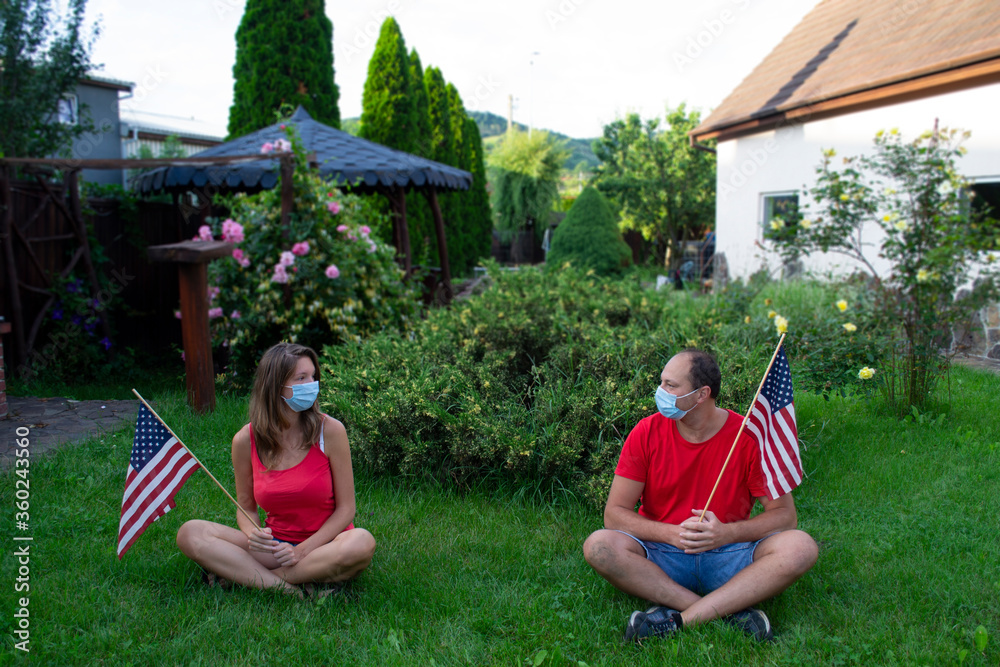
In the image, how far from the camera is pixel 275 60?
13.0 meters

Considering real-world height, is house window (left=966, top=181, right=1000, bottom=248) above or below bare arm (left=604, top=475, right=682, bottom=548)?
above

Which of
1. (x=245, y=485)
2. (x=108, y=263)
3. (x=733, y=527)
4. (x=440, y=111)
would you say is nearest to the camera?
(x=733, y=527)

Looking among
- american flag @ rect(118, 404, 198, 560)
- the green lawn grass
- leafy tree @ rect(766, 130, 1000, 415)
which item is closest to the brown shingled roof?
leafy tree @ rect(766, 130, 1000, 415)

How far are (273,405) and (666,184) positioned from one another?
18.9 m

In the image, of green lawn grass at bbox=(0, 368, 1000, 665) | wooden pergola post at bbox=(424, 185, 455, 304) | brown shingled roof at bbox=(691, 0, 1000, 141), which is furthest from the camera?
wooden pergola post at bbox=(424, 185, 455, 304)

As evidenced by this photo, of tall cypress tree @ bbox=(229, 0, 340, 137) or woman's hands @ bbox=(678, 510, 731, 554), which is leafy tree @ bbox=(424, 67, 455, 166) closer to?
tall cypress tree @ bbox=(229, 0, 340, 137)

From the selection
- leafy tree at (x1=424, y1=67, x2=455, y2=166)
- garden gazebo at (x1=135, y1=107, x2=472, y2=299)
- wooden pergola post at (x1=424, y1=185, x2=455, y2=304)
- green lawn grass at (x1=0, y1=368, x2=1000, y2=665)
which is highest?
leafy tree at (x1=424, y1=67, x2=455, y2=166)

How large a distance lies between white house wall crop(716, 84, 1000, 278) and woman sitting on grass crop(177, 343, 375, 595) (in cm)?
568

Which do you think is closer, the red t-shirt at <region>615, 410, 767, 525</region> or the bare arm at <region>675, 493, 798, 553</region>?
the bare arm at <region>675, 493, 798, 553</region>

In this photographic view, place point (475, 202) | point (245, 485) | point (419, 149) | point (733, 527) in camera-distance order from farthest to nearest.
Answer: point (475, 202) < point (419, 149) < point (245, 485) < point (733, 527)

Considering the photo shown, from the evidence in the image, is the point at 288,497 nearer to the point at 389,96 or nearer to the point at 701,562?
the point at 701,562

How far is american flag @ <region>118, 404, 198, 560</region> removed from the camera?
9.65 feet

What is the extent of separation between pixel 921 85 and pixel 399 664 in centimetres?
978

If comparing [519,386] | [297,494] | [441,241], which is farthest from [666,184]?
[297,494]
